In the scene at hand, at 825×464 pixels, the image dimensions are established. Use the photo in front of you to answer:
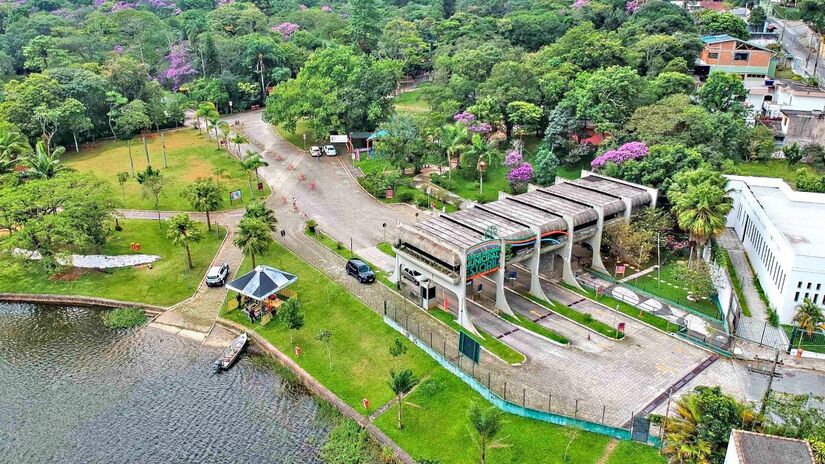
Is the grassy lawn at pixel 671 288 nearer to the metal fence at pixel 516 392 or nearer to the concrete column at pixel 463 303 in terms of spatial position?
the metal fence at pixel 516 392

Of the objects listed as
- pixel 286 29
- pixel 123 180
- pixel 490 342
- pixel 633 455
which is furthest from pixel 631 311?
pixel 286 29

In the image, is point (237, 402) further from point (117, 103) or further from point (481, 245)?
point (117, 103)

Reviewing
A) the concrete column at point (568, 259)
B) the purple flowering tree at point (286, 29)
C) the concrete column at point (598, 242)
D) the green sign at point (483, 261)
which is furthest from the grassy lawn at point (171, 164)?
the concrete column at point (598, 242)

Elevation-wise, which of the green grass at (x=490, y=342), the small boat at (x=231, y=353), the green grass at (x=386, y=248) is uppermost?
the green grass at (x=386, y=248)

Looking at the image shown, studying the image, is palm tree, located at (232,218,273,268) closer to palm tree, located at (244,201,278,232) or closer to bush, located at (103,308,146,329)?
palm tree, located at (244,201,278,232)

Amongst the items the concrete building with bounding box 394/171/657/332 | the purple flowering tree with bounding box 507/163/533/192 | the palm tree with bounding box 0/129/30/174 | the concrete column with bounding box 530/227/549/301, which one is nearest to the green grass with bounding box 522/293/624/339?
the concrete column with bounding box 530/227/549/301

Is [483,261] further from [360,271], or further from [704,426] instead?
[704,426]

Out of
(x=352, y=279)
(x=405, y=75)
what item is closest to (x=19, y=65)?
(x=405, y=75)
